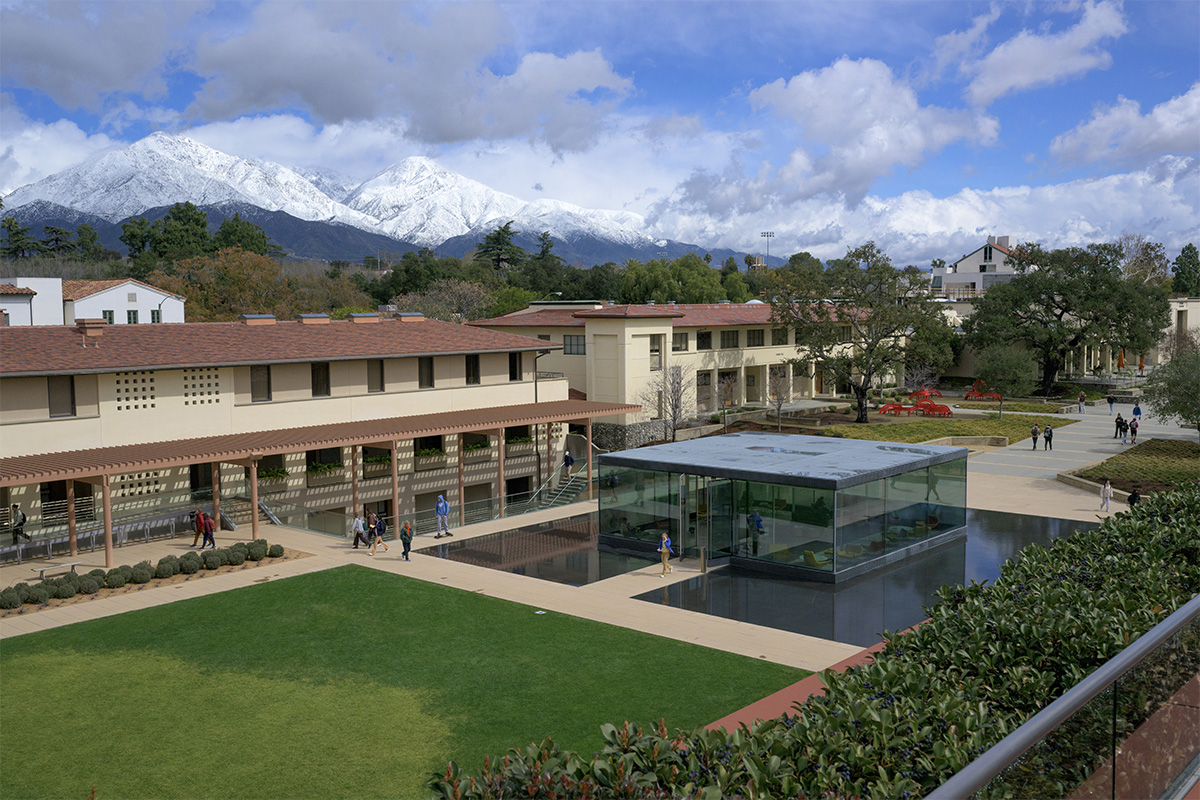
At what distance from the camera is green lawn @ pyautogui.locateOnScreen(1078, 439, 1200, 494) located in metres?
38.2

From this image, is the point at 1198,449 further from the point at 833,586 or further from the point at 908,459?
the point at 833,586

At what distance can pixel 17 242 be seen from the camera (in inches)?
4532

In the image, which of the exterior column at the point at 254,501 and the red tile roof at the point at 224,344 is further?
the red tile roof at the point at 224,344

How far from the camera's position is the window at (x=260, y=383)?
120 ft

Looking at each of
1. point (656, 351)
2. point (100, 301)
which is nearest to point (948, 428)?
point (656, 351)

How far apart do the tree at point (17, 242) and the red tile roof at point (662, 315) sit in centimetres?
7963

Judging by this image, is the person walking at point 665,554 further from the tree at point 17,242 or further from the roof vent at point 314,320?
the tree at point 17,242

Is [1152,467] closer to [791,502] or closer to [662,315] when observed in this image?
[791,502]

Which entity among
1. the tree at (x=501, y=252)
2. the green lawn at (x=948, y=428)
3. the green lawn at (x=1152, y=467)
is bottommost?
the green lawn at (x=1152, y=467)

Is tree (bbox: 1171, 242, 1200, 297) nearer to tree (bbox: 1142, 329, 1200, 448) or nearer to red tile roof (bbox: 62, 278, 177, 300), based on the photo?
tree (bbox: 1142, 329, 1200, 448)

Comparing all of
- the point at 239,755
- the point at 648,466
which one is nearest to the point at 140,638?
the point at 239,755

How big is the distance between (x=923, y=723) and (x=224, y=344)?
3354cm

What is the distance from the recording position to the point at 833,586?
83.8 feet

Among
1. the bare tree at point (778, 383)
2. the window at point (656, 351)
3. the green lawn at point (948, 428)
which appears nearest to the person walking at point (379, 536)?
the window at point (656, 351)
